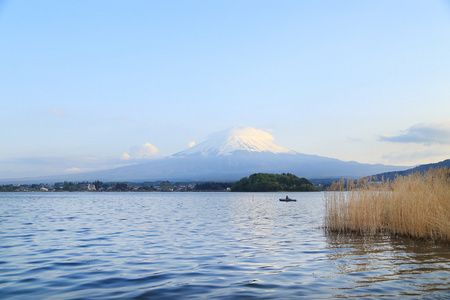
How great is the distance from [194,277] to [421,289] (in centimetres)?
446

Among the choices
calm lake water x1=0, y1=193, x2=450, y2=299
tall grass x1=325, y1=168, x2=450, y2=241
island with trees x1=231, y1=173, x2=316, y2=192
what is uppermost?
island with trees x1=231, y1=173, x2=316, y2=192

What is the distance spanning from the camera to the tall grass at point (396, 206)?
45.0 feet

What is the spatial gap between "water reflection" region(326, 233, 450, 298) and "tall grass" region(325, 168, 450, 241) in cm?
64

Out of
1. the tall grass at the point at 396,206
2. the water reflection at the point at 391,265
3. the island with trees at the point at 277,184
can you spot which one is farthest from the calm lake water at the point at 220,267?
the island with trees at the point at 277,184

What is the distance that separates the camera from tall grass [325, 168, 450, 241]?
45.0ft

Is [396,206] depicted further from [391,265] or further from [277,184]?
[277,184]

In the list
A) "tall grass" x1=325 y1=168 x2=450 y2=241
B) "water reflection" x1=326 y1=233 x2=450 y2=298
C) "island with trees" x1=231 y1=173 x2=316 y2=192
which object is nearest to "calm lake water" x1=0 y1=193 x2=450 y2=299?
"water reflection" x1=326 y1=233 x2=450 y2=298

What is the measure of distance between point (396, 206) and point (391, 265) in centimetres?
619

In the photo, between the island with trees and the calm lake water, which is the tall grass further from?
the island with trees

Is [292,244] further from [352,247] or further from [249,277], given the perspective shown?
[249,277]

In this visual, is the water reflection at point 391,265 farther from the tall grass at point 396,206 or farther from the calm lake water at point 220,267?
the tall grass at point 396,206

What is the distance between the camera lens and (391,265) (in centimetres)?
991

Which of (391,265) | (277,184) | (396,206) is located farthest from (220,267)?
(277,184)

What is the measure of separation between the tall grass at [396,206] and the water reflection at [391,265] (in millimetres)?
637
